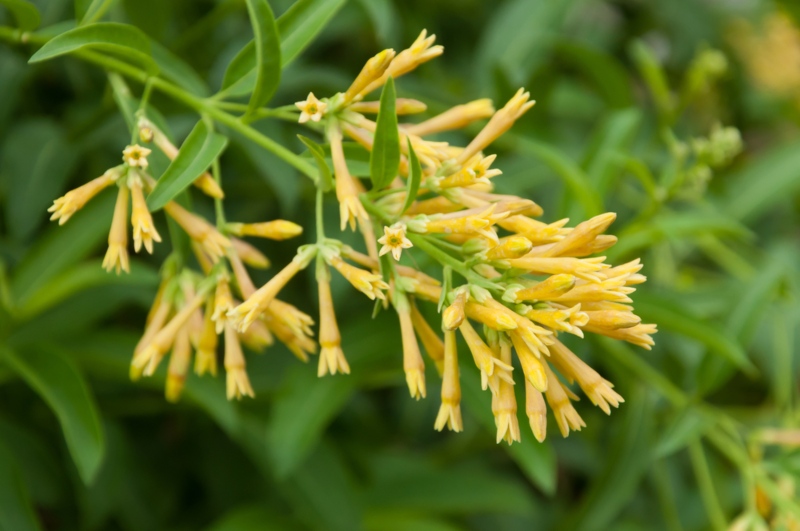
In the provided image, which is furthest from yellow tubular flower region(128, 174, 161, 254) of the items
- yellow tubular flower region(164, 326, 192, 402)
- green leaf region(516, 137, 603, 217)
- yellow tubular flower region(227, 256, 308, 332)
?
green leaf region(516, 137, 603, 217)

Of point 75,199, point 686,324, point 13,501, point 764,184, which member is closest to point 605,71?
point 764,184

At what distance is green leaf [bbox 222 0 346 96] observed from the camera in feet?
3.51

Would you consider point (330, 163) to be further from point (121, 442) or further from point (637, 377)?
point (637, 377)

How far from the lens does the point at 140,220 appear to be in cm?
91

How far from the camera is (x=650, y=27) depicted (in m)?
2.68

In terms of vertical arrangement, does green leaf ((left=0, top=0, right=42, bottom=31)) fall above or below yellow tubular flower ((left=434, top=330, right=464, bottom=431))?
above

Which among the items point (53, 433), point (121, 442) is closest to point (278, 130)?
point (121, 442)

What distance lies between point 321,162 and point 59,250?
796 millimetres

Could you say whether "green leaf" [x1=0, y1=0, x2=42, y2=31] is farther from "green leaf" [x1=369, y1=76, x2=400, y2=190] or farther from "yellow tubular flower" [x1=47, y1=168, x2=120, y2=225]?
"green leaf" [x1=369, y1=76, x2=400, y2=190]

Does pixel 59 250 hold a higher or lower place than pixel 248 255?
lower

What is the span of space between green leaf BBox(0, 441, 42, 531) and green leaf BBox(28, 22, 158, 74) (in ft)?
2.25

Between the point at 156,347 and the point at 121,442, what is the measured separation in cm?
62

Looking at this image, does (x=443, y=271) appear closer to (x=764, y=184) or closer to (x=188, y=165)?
(x=188, y=165)

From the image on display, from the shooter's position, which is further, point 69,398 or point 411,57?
point 69,398
